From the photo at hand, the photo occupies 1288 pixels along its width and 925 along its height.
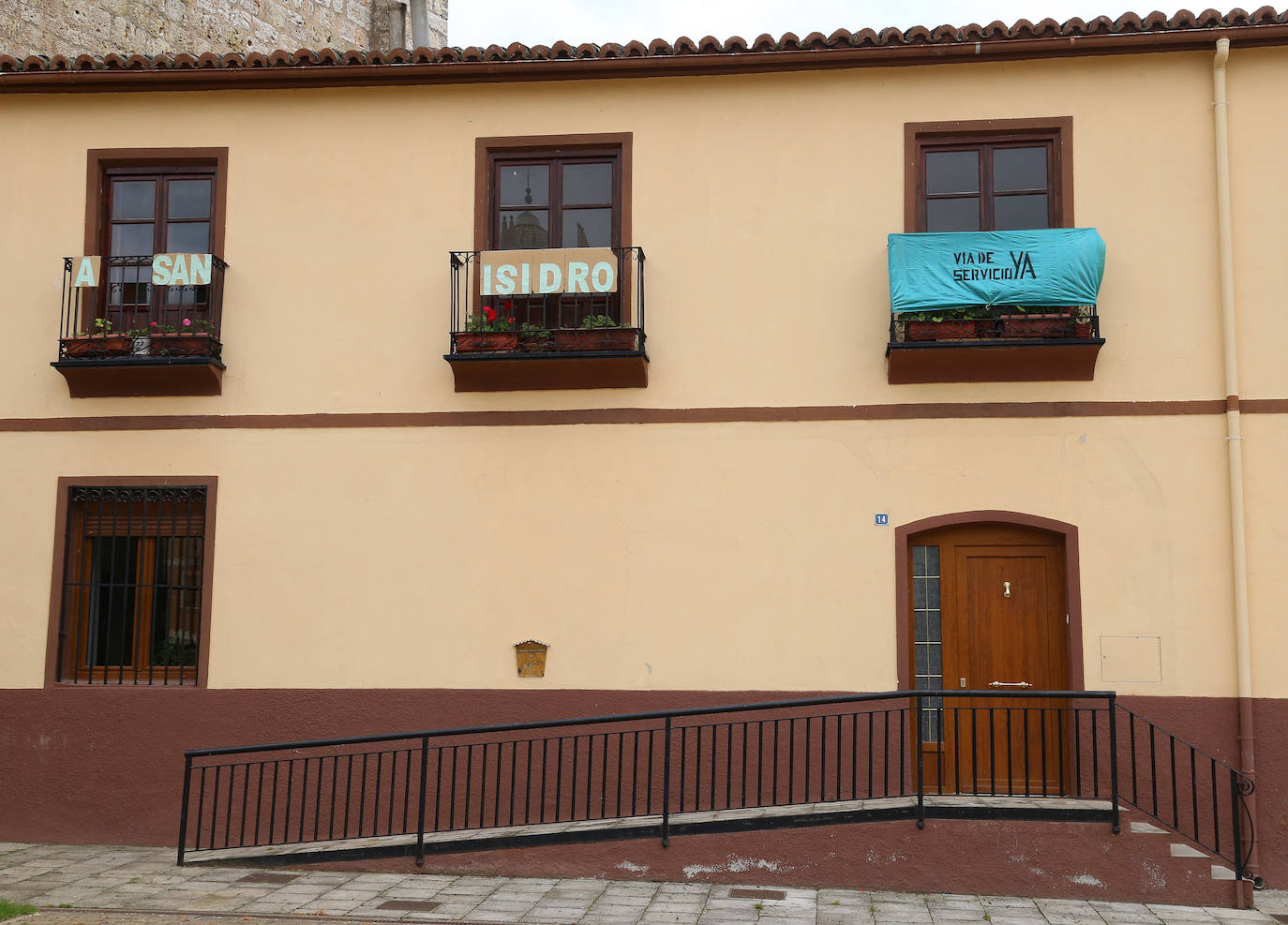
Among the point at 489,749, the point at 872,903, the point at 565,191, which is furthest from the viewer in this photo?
the point at 565,191

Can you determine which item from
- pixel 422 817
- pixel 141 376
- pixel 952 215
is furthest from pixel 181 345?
pixel 952 215

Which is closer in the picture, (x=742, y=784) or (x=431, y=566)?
(x=742, y=784)

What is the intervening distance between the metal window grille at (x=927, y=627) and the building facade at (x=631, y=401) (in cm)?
3

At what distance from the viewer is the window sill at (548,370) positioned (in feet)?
30.5

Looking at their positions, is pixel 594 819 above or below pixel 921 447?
below

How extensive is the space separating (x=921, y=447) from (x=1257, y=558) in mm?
2712

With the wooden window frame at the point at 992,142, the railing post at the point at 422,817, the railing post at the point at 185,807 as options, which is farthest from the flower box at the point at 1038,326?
the railing post at the point at 185,807

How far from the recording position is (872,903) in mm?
7609

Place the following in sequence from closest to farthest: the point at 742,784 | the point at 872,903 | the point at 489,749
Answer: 1. the point at 872,903
2. the point at 742,784
3. the point at 489,749

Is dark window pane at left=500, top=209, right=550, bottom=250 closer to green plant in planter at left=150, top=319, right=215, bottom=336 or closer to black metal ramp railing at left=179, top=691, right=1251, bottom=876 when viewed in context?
green plant in planter at left=150, top=319, right=215, bottom=336

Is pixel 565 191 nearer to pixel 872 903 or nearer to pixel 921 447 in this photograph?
pixel 921 447

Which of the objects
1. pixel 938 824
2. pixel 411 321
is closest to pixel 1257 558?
pixel 938 824

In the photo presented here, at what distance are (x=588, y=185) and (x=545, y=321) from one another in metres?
1.32

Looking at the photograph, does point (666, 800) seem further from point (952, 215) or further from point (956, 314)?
point (952, 215)
